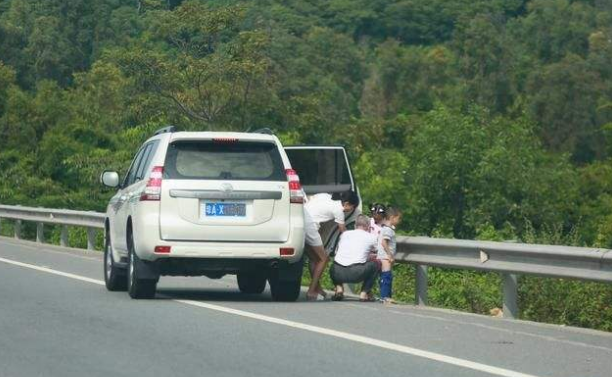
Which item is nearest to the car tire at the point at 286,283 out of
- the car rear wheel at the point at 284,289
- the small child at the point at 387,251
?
the car rear wheel at the point at 284,289

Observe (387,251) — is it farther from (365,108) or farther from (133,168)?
(365,108)

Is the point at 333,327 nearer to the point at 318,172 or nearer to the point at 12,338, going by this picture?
the point at 12,338

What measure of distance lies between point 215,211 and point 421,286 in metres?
2.47

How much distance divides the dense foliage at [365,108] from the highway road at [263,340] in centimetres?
280

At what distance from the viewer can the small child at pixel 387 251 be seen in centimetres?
1638

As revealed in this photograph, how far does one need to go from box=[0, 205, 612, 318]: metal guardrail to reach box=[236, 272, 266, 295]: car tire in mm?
1601

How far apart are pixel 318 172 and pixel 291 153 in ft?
1.45

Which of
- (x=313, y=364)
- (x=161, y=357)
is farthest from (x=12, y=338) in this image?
(x=313, y=364)

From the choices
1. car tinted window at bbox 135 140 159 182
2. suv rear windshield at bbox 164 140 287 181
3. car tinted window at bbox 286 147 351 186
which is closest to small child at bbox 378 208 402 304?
suv rear windshield at bbox 164 140 287 181

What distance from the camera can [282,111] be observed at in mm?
57125

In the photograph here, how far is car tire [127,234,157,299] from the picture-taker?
15711mm

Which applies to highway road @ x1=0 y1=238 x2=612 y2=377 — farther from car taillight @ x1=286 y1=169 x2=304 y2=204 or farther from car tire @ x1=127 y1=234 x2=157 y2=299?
car taillight @ x1=286 y1=169 x2=304 y2=204

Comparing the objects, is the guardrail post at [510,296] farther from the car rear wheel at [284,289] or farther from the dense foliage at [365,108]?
the car rear wheel at [284,289]

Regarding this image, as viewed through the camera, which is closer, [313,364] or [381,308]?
[313,364]
